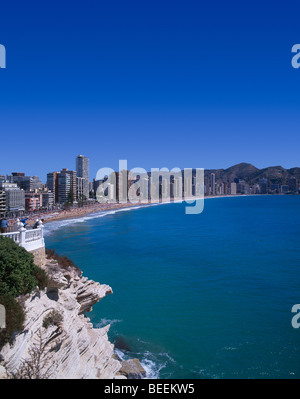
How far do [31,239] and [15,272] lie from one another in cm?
272

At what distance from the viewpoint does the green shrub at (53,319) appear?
7.68m

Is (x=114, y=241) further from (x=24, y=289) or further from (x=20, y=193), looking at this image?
(x=20, y=193)

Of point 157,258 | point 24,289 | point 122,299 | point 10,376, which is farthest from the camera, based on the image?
point 157,258

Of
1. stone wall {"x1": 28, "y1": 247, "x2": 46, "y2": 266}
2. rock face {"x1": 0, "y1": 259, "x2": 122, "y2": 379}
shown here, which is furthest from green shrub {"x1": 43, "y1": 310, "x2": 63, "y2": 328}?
stone wall {"x1": 28, "y1": 247, "x2": 46, "y2": 266}

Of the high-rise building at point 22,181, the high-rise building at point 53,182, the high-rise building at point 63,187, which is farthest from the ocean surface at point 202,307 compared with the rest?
the high-rise building at point 53,182

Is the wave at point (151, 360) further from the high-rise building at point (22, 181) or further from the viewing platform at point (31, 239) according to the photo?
the high-rise building at point (22, 181)

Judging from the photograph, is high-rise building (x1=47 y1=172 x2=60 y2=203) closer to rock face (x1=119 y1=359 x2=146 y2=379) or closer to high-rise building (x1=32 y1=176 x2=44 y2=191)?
high-rise building (x1=32 y1=176 x2=44 y2=191)

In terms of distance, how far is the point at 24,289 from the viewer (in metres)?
7.60

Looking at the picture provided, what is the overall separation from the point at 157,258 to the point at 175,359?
15.0 m

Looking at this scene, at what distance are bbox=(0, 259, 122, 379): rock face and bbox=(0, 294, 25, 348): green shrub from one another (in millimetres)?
212

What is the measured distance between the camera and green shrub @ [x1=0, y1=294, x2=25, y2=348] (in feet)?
20.9

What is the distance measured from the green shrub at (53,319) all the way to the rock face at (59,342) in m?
0.02

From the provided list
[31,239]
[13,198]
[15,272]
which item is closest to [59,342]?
[15,272]
